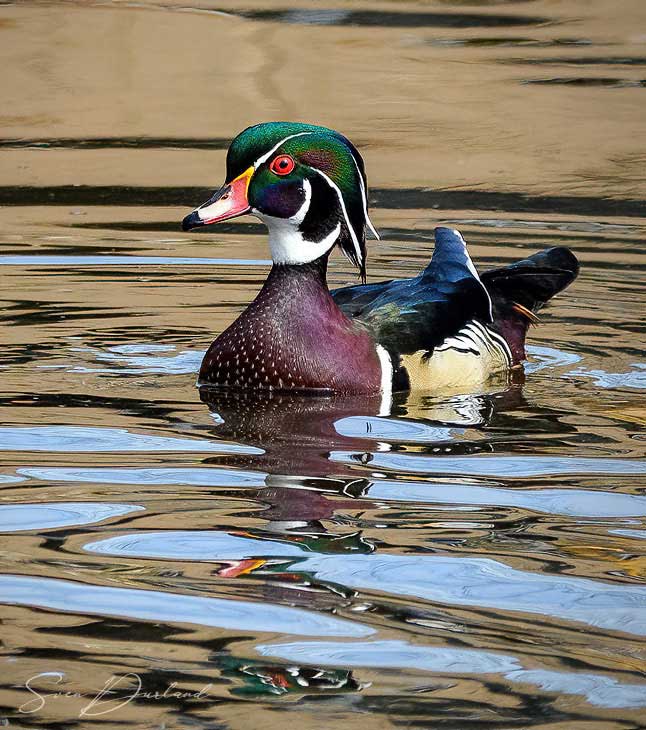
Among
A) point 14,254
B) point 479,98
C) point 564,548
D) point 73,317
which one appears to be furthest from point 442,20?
point 564,548

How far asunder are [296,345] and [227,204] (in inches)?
24.2

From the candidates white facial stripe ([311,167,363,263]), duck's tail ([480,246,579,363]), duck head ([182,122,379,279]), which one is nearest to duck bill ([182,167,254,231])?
duck head ([182,122,379,279])

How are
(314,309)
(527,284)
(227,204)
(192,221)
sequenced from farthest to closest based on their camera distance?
1. (527,284)
2. (314,309)
3. (227,204)
4. (192,221)

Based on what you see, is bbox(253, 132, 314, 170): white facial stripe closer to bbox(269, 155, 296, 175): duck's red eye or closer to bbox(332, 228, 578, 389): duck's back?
bbox(269, 155, 296, 175): duck's red eye

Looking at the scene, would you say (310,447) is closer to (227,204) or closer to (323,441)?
(323,441)

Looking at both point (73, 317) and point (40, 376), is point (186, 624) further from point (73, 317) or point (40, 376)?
point (73, 317)

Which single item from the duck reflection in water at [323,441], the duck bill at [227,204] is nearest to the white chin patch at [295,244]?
the duck bill at [227,204]

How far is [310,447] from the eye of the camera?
17.7 ft

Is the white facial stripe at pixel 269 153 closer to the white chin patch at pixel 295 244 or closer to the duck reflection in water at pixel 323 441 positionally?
the white chin patch at pixel 295 244

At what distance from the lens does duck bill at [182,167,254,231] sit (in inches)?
237

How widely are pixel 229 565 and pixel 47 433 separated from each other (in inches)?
63.7

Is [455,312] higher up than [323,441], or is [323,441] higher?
[455,312]

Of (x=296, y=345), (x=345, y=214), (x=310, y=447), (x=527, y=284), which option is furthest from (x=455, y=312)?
(x=310, y=447)

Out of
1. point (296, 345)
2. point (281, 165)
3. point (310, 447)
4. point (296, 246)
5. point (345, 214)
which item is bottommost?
point (310, 447)
